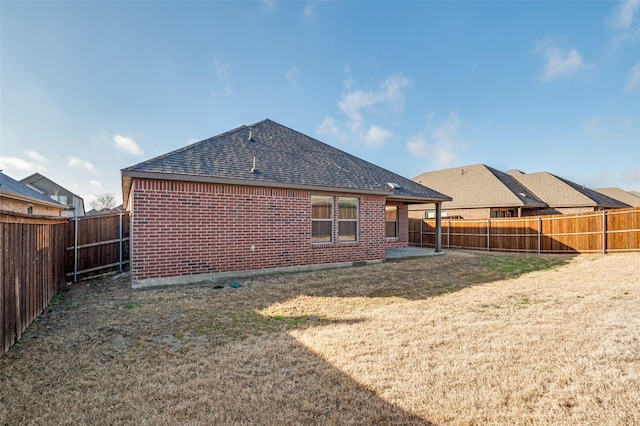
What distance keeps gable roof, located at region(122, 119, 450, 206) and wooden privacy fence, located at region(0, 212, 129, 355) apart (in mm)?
1776

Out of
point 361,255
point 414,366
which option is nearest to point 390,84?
point 361,255

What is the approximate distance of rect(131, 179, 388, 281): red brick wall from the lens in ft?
24.6

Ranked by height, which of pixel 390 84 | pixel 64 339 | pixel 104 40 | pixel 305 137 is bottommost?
pixel 64 339

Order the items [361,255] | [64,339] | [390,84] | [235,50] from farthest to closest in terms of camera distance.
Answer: [390,84], [235,50], [361,255], [64,339]

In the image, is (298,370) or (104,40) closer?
(298,370)

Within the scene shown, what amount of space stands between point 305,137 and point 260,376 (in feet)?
38.4

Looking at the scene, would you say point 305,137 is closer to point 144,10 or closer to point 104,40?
point 144,10

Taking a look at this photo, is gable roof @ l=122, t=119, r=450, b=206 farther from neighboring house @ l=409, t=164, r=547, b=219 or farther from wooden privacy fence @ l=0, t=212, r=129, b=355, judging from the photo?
neighboring house @ l=409, t=164, r=547, b=219

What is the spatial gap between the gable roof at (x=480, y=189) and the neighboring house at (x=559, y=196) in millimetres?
823

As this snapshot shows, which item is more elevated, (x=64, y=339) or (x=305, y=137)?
(x=305, y=137)

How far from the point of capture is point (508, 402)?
104 inches

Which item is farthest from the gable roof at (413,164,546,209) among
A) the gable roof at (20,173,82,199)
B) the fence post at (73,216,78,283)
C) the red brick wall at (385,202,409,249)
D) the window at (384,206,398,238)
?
the gable roof at (20,173,82,199)

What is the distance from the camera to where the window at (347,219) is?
35.0ft

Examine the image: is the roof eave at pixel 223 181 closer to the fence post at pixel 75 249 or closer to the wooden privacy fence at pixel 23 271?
the fence post at pixel 75 249
